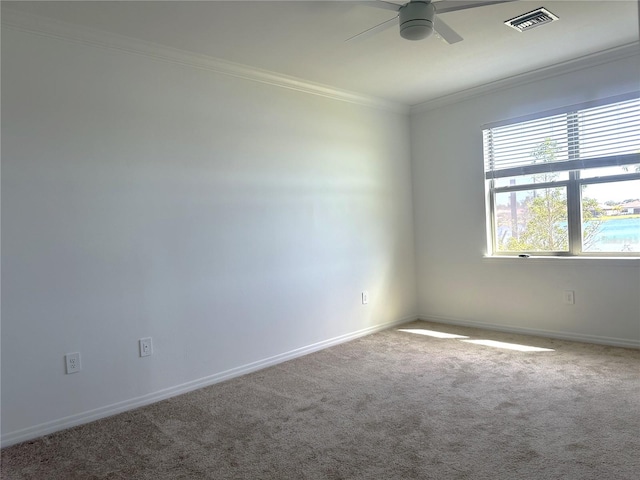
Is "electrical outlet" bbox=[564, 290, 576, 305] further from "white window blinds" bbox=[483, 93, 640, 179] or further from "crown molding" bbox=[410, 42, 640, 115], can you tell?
"crown molding" bbox=[410, 42, 640, 115]

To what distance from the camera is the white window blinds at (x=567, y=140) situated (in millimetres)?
3686

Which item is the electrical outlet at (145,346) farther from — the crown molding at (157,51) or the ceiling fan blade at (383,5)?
the ceiling fan blade at (383,5)

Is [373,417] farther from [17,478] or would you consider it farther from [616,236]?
[616,236]

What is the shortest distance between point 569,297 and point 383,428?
8.37 feet

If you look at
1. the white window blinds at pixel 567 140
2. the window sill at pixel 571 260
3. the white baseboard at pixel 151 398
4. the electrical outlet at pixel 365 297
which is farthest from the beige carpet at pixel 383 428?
the white window blinds at pixel 567 140

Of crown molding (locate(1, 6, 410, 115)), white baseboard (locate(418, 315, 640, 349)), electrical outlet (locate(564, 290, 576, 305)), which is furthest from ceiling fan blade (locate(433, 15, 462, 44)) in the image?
white baseboard (locate(418, 315, 640, 349))

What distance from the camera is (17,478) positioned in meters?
2.15

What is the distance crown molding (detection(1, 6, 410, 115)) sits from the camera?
259 cm

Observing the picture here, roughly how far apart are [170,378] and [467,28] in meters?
3.25

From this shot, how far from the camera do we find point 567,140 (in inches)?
158

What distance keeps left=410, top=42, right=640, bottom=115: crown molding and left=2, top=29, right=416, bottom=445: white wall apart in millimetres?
952

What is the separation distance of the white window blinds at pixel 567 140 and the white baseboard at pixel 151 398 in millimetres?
2420

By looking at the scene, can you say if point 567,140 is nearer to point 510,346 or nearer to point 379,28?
point 510,346

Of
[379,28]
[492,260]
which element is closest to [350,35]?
[379,28]
